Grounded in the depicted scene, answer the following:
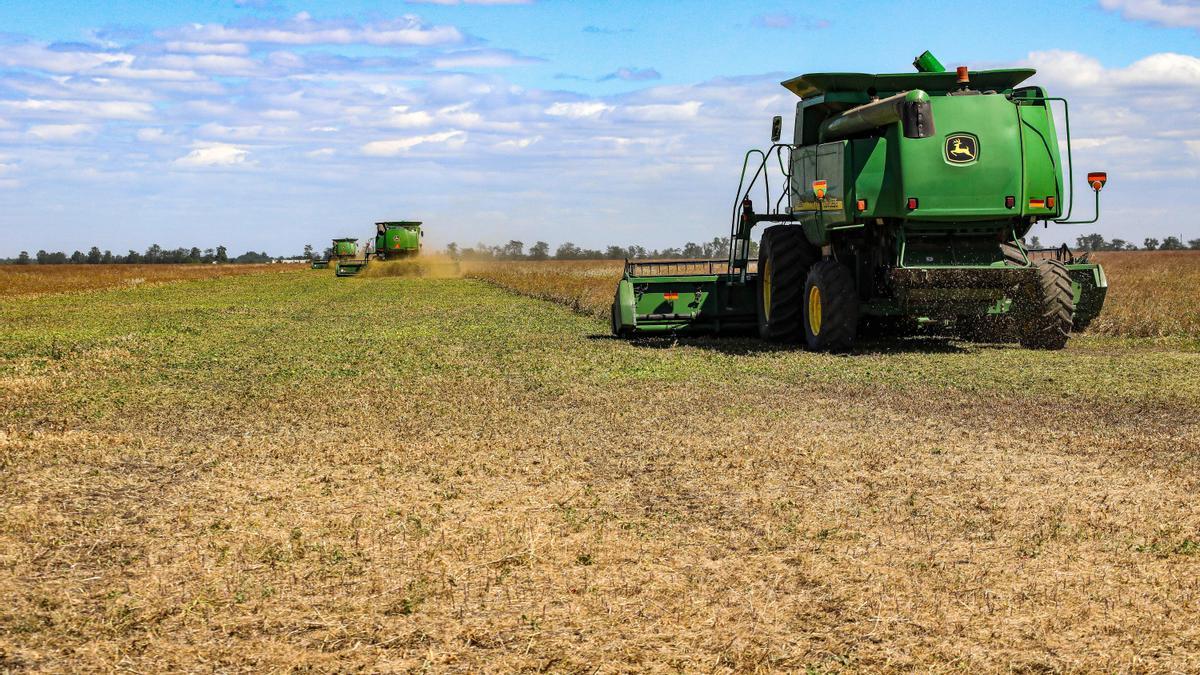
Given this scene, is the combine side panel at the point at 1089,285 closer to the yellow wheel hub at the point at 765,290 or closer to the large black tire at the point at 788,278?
the large black tire at the point at 788,278

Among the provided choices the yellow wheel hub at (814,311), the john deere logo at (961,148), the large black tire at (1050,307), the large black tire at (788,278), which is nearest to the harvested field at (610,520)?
the large black tire at (1050,307)

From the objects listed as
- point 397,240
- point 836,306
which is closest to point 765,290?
point 836,306

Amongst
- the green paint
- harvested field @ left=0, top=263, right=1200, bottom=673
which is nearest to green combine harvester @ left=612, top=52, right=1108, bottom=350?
harvested field @ left=0, top=263, right=1200, bottom=673

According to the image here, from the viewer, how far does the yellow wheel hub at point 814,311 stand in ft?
50.2

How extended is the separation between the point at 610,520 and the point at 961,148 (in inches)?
355

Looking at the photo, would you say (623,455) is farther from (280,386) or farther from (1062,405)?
(280,386)

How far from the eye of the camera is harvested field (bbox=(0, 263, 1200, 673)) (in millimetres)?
4465

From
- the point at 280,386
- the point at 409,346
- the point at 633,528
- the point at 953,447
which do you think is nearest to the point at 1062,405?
the point at 953,447

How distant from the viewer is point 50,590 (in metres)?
5.12

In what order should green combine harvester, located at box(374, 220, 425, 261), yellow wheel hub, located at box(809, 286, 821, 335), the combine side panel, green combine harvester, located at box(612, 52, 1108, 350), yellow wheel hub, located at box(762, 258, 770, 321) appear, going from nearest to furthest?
green combine harvester, located at box(612, 52, 1108, 350), yellow wheel hub, located at box(809, 286, 821, 335), the combine side panel, yellow wheel hub, located at box(762, 258, 770, 321), green combine harvester, located at box(374, 220, 425, 261)

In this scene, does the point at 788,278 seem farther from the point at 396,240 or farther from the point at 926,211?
the point at 396,240

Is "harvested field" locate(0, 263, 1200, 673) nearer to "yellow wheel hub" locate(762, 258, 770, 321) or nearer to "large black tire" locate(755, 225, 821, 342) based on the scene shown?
"large black tire" locate(755, 225, 821, 342)

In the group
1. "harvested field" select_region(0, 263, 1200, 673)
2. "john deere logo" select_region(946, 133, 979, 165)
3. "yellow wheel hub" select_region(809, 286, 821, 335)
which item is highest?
"john deere logo" select_region(946, 133, 979, 165)

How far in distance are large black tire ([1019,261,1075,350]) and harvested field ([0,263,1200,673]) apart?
4.11 feet
